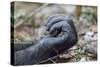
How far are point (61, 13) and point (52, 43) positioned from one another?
42cm

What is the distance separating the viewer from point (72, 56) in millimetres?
2307

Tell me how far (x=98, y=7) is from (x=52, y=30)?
31.7 inches

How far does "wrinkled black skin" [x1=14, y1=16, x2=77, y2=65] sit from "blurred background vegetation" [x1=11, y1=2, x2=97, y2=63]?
69 millimetres

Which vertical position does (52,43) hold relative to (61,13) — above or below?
below

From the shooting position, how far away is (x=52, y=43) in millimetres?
2217

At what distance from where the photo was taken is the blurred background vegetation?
2082 millimetres

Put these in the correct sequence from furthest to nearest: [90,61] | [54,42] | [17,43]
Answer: [90,61] < [54,42] < [17,43]

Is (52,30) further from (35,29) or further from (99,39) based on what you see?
(99,39)

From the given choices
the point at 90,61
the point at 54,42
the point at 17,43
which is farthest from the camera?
the point at 90,61

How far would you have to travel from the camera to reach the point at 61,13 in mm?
2279

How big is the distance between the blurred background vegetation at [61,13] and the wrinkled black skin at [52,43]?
0.07 m

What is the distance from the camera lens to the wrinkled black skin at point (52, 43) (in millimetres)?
2106
